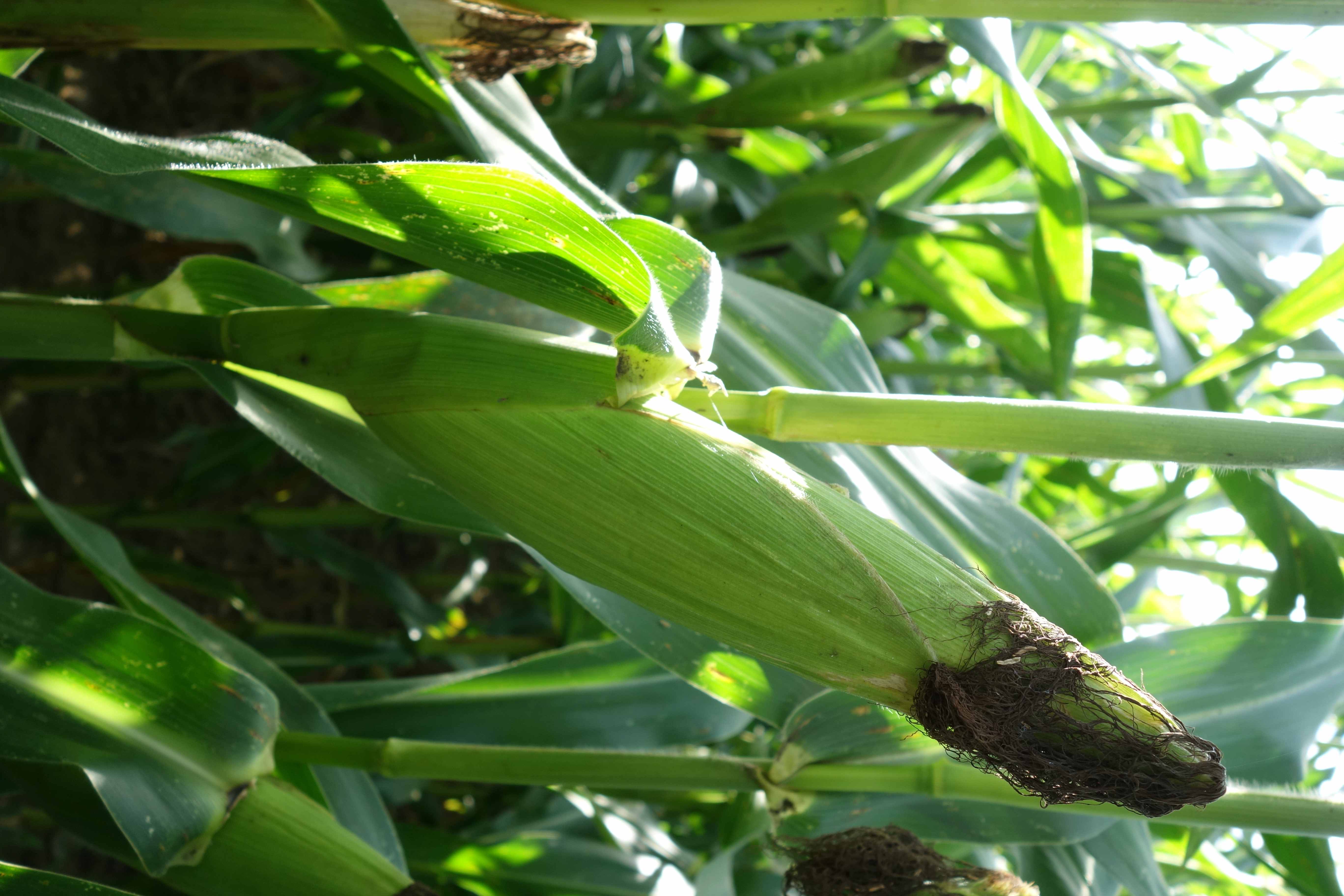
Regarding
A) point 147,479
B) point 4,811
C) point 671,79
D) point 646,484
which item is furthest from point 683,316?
point 147,479

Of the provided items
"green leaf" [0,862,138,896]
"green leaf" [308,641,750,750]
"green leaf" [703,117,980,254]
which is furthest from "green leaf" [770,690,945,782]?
"green leaf" [703,117,980,254]

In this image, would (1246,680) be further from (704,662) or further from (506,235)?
(506,235)

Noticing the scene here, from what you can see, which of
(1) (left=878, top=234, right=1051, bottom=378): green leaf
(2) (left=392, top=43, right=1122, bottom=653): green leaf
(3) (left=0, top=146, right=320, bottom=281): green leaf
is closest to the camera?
(2) (left=392, top=43, right=1122, bottom=653): green leaf

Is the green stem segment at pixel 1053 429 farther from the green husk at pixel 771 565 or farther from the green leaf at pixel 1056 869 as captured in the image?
the green leaf at pixel 1056 869

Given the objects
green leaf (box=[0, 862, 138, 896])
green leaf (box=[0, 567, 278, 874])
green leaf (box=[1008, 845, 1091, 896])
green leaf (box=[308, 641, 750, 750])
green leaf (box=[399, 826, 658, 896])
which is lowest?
green leaf (box=[399, 826, 658, 896])

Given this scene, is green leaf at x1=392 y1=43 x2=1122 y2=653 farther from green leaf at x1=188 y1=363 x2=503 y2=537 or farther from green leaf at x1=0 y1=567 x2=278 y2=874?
green leaf at x1=0 y1=567 x2=278 y2=874

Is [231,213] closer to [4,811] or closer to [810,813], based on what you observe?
[810,813]

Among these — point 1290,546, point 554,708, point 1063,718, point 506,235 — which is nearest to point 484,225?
point 506,235
